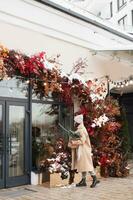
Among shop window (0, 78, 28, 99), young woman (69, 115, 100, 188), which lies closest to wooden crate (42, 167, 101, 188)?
young woman (69, 115, 100, 188)

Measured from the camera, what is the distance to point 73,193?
31.6 feet

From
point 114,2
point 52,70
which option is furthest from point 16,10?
point 114,2

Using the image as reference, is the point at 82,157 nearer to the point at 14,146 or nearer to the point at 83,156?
the point at 83,156

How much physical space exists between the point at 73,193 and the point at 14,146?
7.17 feet

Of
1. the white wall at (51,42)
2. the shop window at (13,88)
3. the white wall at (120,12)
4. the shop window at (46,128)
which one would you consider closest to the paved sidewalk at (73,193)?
the shop window at (46,128)

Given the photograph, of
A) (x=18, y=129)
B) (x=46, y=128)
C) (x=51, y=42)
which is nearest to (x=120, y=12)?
(x=51, y=42)

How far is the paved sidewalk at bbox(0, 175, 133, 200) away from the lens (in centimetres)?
914

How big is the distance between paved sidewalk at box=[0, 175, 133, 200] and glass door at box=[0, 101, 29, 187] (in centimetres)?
36

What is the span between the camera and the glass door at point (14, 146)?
33.9 ft

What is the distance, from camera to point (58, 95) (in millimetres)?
12070

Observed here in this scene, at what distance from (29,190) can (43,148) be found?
5.31ft

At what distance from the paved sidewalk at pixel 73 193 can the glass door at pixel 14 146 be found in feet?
1.19

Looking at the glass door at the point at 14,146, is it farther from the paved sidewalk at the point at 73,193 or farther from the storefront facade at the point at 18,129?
the paved sidewalk at the point at 73,193

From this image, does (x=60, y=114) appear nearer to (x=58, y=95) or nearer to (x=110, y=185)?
(x=58, y=95)
